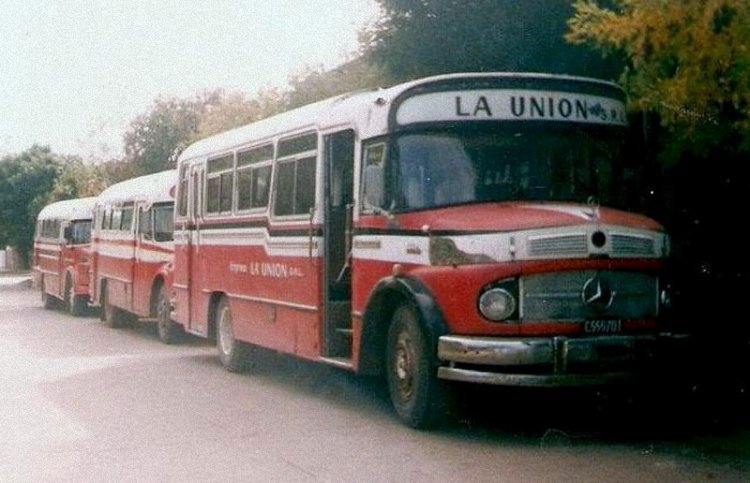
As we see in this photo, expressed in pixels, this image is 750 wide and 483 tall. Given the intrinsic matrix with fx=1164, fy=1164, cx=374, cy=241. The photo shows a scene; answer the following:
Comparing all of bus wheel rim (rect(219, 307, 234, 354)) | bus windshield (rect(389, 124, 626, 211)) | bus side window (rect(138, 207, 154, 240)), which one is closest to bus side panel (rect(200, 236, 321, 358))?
bus wheel rim (rect(219, 307, 234, 354))

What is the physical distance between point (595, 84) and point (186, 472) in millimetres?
5007

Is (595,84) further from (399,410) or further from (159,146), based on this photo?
(159,146)

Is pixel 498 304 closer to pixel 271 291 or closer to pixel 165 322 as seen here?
pixel 271 291

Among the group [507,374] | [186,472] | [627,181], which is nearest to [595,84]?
[627,181]

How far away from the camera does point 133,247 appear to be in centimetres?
2158

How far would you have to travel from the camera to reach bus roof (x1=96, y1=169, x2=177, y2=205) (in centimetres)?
2062

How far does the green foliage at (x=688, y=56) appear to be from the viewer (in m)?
8.51

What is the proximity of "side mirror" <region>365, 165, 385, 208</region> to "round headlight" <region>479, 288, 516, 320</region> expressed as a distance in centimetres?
153

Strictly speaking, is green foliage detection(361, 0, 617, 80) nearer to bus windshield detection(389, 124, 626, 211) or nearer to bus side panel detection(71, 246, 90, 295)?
bus windshield detection(389, 124, 626, 211)

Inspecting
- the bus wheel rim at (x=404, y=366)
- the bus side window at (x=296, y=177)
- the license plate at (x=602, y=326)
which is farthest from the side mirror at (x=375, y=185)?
the license plate at (x=602, y=326)

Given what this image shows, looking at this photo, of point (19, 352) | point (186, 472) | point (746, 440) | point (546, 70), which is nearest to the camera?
point (186, 472)

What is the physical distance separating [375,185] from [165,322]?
1054 centimetres

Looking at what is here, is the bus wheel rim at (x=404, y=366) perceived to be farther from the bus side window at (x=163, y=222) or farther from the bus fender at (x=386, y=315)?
the bus side window at (x=163, y=222)

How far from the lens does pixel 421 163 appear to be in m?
9.98
